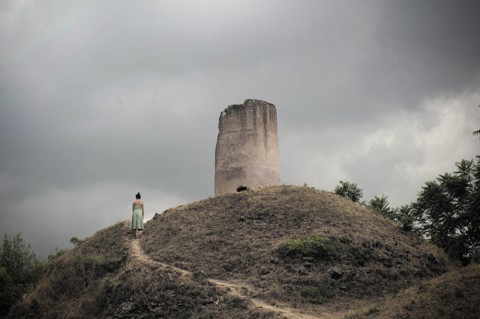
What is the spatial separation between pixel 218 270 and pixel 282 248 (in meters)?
2.64

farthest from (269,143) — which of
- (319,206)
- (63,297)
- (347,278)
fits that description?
(63,297)

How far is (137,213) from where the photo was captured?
23.9 m

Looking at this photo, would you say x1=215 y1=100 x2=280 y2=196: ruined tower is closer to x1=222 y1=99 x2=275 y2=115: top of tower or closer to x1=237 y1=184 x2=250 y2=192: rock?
x1=222 y1=99 x2=275 y2=115: top of tower

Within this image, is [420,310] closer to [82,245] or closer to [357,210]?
[357,210]

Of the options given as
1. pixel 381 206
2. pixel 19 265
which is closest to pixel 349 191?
pixel 381 206

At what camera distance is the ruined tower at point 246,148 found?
92.6 feet

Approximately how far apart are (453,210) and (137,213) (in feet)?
46.6

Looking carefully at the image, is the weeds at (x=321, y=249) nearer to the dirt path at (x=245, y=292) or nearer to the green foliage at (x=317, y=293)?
the green foliage at (x=317, y=293)

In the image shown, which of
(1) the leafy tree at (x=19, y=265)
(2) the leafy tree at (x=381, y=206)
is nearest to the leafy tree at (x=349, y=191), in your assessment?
(2) the leafy tree at (x=381, y=206)

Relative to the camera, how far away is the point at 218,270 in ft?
66.8

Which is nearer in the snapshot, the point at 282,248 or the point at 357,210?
the point at 282,248

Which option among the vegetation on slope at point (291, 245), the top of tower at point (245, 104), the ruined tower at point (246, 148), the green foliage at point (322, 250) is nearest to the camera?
the vegetation on slope at point (291, 245)

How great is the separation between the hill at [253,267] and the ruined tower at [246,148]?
1.63 meters

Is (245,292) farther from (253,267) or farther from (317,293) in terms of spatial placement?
(317,293)
